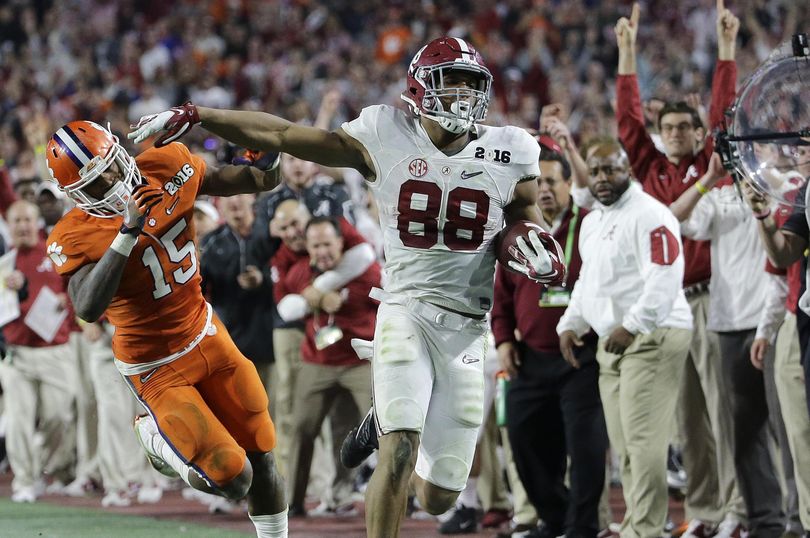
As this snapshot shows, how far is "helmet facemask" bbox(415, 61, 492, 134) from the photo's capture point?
4.77 m

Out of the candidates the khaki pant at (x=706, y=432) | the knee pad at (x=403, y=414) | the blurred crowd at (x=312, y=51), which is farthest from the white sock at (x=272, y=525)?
the blurred crowd at (x=312, y=51)

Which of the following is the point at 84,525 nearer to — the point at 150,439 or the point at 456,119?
the point at 150,439

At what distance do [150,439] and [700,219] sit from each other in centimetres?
307

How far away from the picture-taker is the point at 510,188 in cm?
492

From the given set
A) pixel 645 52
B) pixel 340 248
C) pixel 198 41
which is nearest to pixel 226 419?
pixel 340 248

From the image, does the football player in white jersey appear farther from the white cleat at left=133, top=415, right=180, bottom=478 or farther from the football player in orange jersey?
the white cleat at left=133, top=415, right=180, bottom=478

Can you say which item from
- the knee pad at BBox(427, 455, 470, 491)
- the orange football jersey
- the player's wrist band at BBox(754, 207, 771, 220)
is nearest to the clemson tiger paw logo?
the orange football jersey

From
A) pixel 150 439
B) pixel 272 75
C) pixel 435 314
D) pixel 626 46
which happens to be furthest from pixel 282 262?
pixel 272 75

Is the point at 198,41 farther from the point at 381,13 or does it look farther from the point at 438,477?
the point at 438,477

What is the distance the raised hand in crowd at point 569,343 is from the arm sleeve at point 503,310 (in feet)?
1.52

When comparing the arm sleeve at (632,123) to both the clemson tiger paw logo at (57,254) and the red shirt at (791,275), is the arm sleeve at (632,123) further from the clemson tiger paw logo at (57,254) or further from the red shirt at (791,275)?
the clemson tiger paw logo at (57,254)

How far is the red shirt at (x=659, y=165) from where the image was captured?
689 centimetres

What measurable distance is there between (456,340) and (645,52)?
383 inches

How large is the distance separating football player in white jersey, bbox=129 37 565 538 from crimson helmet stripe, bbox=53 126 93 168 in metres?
0.79
